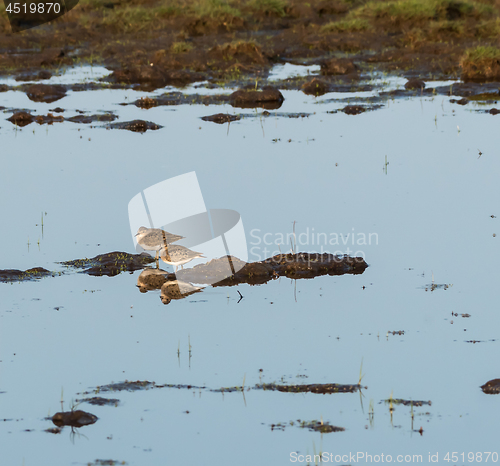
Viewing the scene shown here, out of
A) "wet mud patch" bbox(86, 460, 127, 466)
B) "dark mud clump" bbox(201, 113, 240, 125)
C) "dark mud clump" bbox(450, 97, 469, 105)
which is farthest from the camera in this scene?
"dark mud clump" bbox(450, 97, 469, 105)

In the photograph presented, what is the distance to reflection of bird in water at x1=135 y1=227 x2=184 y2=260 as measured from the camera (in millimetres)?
8914

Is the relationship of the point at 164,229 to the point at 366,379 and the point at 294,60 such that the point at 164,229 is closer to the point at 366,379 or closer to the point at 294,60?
the point at 366,379

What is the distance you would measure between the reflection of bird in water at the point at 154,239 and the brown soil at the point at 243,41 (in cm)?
1379

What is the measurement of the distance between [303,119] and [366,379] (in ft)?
38.1

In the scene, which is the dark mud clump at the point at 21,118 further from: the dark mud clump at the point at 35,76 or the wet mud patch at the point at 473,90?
the wet mud patch at the point at 473,90

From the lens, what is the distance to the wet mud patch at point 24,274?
28.8 ft

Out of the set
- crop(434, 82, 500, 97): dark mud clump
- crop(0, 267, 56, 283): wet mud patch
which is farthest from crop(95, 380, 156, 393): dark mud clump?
crop(434, 82, 500, 97): dark mud clump

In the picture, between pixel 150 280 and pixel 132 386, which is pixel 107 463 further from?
pixel 150 280

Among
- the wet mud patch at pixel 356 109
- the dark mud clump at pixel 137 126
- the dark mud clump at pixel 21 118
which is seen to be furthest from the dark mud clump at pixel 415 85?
the dark mud clump at pixel 21 118

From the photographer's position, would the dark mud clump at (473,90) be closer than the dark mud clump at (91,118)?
No

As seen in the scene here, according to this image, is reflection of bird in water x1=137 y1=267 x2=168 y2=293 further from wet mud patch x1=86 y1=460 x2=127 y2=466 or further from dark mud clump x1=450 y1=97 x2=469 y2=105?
dark mud clump x1=450 y1=97 x2=469 y2=105

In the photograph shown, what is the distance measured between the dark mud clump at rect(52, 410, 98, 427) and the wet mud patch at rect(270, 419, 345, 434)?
1398 millimetres

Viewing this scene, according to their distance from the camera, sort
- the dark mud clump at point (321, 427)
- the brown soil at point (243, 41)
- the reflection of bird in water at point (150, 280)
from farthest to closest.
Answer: the brown soil at point (243, 41)
the reflection of bird in water at point (150, 280)
the dark mud clump at point (321, 427)

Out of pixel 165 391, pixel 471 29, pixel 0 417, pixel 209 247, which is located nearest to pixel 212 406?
pixel 165 391
